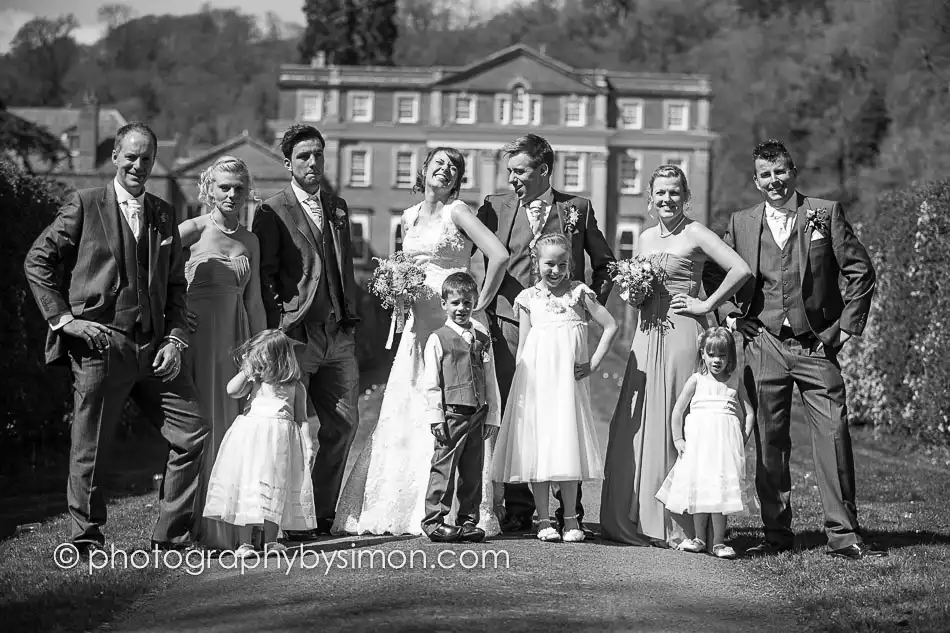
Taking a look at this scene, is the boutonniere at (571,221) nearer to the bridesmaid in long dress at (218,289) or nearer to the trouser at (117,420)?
the bridesmaid in long dress at (218,289)

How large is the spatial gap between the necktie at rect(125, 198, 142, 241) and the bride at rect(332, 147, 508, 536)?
2118mm

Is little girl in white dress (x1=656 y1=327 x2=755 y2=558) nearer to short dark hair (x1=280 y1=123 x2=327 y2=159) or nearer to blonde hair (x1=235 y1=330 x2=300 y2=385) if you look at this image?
blonde hair (x1=235 y1=330 x2=300 y2=385)

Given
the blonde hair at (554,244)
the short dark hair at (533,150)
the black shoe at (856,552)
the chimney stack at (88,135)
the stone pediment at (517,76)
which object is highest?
the stone pediment at (517,76)

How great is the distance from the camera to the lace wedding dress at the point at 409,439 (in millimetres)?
8617

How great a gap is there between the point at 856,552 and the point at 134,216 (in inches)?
192

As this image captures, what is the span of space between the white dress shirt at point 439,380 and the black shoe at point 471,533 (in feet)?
2.24

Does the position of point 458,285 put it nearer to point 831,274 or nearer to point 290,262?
point 290,262

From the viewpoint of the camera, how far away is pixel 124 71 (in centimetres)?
11188

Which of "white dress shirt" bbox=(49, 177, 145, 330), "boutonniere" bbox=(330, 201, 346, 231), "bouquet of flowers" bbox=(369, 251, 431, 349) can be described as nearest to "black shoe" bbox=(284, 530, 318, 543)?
"bouquet of flowers" bbox=(369, 251, 431, 349)

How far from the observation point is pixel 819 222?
8297mm

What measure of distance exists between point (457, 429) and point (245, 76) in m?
109

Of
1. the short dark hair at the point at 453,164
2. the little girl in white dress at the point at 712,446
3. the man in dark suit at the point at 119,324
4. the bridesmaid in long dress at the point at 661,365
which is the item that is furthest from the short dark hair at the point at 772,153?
the man in dark suit at the point at 119,324

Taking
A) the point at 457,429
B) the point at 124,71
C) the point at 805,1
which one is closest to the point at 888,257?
the point at 457,429

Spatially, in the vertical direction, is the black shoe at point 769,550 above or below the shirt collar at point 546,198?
below
